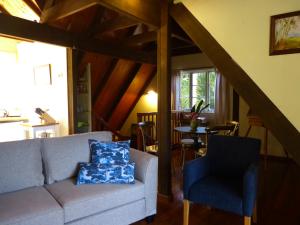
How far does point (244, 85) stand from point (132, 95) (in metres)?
4.42

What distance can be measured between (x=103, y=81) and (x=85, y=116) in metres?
1.22

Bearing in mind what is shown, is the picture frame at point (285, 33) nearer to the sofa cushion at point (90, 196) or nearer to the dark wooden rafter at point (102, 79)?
the sofa cushion at point (90, 196)

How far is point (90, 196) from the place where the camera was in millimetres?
1919

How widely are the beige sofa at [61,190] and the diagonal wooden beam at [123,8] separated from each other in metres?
1.37

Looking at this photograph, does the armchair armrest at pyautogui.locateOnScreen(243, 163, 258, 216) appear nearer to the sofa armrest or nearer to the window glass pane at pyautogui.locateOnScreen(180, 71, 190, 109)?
the sofa armrest

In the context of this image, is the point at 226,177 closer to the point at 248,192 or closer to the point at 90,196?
the point at 248,192

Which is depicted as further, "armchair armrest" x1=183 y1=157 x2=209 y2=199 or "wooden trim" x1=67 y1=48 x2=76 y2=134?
"wooden trim" x1=67 y1=48 x2=76 y2=134

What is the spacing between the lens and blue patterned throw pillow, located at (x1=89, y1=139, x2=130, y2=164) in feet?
7.54

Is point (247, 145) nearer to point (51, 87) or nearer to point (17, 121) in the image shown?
point (51, 87)

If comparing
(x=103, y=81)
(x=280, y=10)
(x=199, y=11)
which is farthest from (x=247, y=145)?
(x=103, y=81)

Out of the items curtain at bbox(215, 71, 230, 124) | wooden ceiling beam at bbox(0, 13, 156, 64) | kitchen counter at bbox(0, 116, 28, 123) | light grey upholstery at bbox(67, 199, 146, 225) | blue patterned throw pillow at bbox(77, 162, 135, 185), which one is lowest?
light grey upholstery at bbox(67, 199, 146, 225)

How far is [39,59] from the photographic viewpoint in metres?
4.66

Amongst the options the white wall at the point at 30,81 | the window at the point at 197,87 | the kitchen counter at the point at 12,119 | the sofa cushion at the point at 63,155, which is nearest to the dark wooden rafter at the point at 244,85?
the sofa cushion at the point at 63,155

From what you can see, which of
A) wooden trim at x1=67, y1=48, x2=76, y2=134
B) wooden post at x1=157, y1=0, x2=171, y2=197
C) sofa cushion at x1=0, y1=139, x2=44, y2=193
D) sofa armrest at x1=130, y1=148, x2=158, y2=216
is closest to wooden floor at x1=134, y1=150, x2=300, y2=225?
sofa armrest at x1=130, y1=148, x2=158, y2=216
